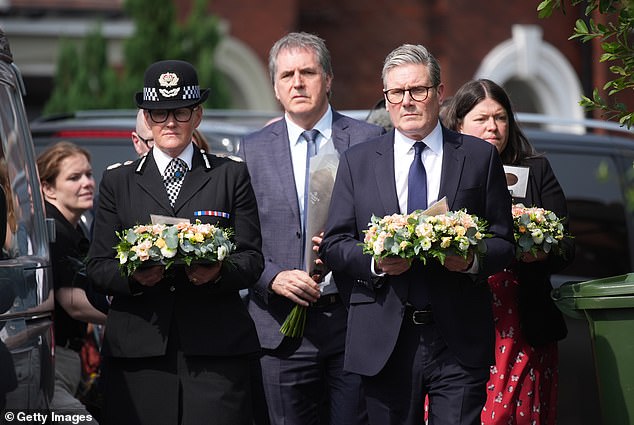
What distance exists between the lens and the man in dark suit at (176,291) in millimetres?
4934

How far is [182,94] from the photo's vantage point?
5.15 m

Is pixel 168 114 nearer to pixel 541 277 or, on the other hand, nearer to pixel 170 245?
pixel 170 245

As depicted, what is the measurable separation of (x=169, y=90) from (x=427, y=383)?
161 centimetres

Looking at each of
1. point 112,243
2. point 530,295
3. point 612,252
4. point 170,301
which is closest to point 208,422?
Answer: point 170,301

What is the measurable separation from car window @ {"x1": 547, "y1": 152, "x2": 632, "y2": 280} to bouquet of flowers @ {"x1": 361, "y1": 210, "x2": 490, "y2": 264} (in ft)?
9.06

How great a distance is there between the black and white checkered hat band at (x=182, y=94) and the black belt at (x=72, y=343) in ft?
5.79

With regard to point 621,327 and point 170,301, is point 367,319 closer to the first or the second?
point 170,301

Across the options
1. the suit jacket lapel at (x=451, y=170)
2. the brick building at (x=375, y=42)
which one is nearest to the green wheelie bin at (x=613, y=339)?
the suit jacket lapel at (x=451, y=170)

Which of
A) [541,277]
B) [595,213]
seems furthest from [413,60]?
[595,213]

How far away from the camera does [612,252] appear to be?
7340mm

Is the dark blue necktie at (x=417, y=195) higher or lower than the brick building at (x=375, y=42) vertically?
lower

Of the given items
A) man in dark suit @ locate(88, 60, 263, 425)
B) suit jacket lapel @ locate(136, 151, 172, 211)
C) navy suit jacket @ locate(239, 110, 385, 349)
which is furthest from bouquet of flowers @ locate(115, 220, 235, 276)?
navy suit jacket @ locate(239, 110, 385, 349)

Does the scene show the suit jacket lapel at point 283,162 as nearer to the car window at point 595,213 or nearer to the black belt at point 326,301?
the black belt at point 326,301

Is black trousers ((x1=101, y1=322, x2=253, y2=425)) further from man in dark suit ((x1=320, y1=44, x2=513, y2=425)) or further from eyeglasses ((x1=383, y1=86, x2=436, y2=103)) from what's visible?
eyeglasses ((x1=383, y1=86, x2=436, y2=103))
